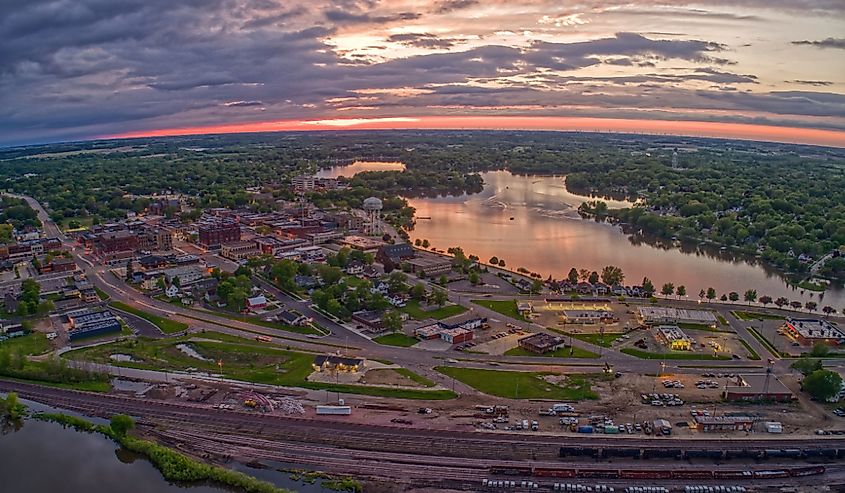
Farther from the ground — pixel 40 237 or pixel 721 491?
pixel 40 237

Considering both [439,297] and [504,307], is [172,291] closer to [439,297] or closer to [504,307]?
[439,297]

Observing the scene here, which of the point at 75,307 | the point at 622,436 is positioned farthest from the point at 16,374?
the point at 622,436

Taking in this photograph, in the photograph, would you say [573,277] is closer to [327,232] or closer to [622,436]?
[622,436]

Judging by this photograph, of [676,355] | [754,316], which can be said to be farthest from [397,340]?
[754,316]

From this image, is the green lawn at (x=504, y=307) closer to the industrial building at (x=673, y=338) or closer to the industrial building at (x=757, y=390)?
the industrial building at (x=673, y=338)

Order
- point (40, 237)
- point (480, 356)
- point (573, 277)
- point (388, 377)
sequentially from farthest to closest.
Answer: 1. point (40, 237)
2. point (573, 277)
3. point (480, 356)
4. point (388, 377)

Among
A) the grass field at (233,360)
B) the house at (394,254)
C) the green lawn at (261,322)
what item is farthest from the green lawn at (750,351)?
the house at (394,254)

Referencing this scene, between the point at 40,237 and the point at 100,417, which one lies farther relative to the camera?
the point at 40,237
